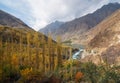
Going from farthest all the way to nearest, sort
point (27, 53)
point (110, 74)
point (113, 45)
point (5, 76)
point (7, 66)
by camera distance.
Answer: point (113, 45), point (27, 53), point (7, 66), point (5, 76), point (110, 74)

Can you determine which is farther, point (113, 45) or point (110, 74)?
point (113, 45)

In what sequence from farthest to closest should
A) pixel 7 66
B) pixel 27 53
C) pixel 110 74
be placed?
1. pixel 27 53
2. pixel 7 66
3. pixel 110 74

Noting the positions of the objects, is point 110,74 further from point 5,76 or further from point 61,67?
point 61,67

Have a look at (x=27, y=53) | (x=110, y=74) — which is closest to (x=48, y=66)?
(x=27, y=53)

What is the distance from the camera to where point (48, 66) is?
368ft

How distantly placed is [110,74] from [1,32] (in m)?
147

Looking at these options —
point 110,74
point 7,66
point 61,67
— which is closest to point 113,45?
point 61,67

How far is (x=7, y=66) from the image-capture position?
89188mm

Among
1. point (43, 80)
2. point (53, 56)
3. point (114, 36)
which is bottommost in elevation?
point (43, 80)

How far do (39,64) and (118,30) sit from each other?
321 feet

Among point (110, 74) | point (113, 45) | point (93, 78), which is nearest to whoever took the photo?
point (110, 74)

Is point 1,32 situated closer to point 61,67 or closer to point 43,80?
point 61,67

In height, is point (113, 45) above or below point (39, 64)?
above

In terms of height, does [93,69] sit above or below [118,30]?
below
